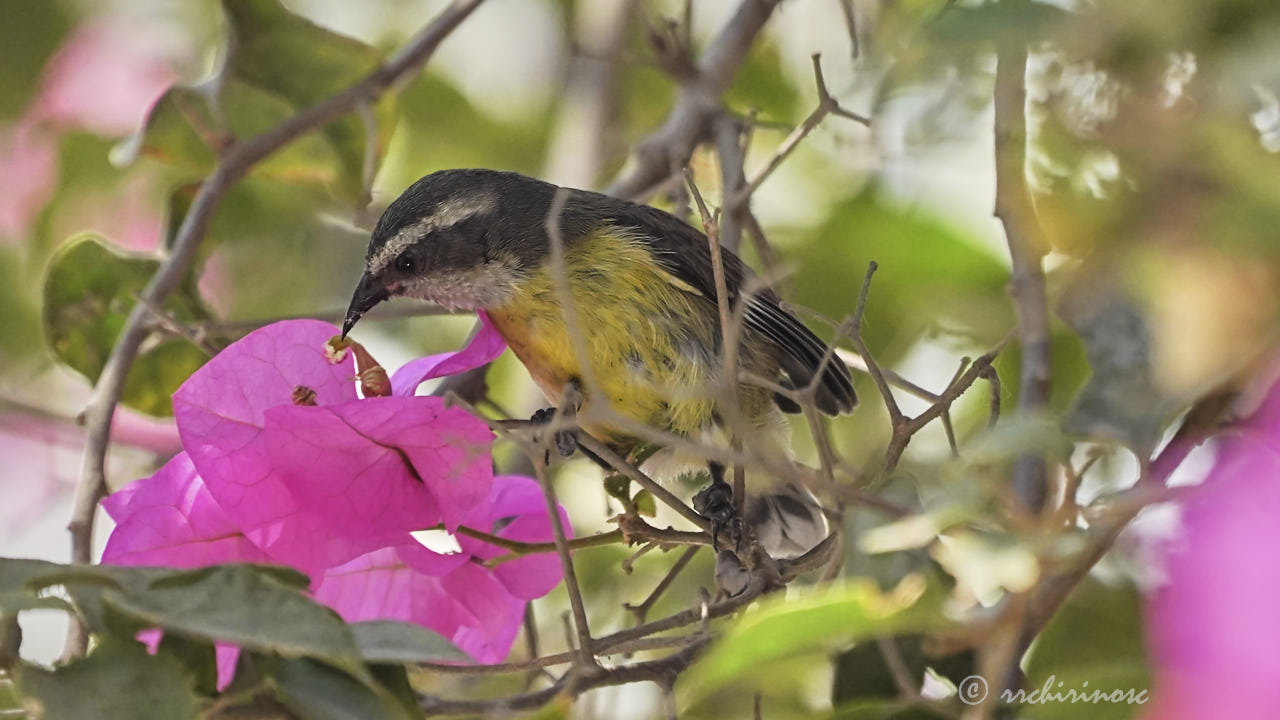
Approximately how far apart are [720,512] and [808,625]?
119 cm

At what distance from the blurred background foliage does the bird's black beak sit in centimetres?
23

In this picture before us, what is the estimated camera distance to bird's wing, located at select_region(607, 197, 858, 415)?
2.53 meters

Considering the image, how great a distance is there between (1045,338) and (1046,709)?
0.76 meters

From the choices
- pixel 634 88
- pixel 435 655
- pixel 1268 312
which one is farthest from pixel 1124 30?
pixel 634 88

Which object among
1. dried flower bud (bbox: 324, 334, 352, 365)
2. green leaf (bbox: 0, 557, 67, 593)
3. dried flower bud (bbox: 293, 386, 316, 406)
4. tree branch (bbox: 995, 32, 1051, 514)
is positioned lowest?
green leaf (bbox: 0, 557, 67, 593)

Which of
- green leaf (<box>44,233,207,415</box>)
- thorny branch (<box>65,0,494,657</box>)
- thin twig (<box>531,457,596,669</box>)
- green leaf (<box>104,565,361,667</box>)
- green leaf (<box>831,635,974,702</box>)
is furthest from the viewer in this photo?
green leaf (<box>44,233,207,415</box>)

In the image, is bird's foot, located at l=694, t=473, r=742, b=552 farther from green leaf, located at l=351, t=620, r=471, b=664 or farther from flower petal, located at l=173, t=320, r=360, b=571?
green leaf, located at l=351, t=620, r=471, b=664

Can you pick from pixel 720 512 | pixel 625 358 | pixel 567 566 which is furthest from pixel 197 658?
pixel 625 358

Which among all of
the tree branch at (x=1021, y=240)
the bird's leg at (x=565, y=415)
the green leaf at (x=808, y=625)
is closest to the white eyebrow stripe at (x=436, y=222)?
the bird's leg at (x=565, y=415)

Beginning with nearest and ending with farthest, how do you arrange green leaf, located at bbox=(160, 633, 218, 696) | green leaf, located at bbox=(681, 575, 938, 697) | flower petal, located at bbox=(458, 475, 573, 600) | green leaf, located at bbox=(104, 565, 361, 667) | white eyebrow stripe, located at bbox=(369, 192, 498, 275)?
green leaf, located at bbox=(681, 575, 938, 697) < green leaf, located at bbox=(104, 565, 361, 667) < green leaf, located at bbox=(160, 633, 218, 696) < flower petal, located at bbox=(458, 475, 573, 600) < white eyebrow stripe, located at bbox=(369, 192, 498, 275)

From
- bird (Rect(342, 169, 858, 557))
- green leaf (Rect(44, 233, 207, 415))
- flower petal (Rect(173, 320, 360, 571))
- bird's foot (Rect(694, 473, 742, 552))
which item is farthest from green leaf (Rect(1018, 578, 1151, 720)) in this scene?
green leaf (Rect(44, 233, 207, 415))

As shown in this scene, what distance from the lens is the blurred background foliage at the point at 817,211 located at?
1.34 m

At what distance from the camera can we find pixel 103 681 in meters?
1.14

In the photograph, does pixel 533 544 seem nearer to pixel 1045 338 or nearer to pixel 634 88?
pixel 1045 338
